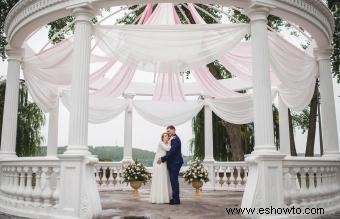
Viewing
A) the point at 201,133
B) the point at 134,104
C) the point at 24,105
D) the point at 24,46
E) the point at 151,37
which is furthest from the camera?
the point at 201,133

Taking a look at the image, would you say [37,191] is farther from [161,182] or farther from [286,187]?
[286,187]

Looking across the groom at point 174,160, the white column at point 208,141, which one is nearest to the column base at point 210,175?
the white column at point 208,141

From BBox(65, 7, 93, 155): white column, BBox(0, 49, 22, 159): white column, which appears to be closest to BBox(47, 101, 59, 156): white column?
BBox(0, 49, 22, 159): white column

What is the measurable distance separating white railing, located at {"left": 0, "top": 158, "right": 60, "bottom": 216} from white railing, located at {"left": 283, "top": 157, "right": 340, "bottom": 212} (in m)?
4.08

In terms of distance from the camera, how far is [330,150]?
8688mm

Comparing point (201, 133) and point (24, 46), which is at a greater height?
point (24, 46)

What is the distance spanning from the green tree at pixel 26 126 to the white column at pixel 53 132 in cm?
650

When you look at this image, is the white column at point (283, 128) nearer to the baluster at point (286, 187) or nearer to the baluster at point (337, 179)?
the baluster at point (337, 179)

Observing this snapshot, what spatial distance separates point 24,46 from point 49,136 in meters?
3.24

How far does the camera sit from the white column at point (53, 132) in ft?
36.9

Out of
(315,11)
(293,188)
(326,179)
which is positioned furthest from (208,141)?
(293,188)

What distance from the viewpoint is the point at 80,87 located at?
261 inches

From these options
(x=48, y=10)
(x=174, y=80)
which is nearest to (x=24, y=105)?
(x=174, y=80)

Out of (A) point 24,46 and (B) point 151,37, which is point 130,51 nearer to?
(B) point 151,37
